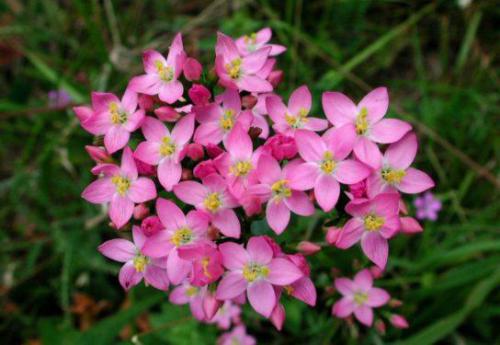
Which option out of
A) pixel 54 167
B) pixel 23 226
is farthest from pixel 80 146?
pixel 23 226

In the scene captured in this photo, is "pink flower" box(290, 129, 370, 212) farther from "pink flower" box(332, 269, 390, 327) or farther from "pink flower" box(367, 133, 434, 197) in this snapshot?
"pink flower" box(332, 269, 390, 327)

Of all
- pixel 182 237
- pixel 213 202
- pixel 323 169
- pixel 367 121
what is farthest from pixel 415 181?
pixel 182 237

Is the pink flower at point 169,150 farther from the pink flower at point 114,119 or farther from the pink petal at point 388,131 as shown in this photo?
the pink petal at point 388,131

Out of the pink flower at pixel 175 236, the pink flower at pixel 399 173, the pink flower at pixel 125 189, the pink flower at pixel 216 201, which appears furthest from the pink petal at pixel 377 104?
the pink flower at pixel 125 189

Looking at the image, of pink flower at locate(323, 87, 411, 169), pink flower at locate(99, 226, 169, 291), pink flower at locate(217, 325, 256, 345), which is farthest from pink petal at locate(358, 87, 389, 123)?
pink flower at locate(217, 325, 256, 345)

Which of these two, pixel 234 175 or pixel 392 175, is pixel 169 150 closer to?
pixel 234 175

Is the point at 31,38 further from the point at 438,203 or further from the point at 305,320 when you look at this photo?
the point at 438,203
